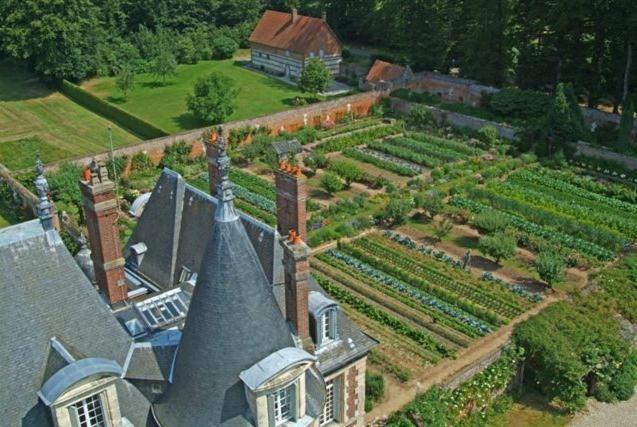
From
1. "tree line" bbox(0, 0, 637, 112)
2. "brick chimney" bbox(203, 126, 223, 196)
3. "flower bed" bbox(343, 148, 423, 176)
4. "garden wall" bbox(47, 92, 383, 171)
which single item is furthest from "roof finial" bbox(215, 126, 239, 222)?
"tree line" bbox(0, 0, 637, 112)

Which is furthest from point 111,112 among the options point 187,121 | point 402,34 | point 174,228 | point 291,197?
point 291,197

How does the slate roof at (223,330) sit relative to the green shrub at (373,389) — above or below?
above

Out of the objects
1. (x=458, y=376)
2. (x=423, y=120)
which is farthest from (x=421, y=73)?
(x=458, y=376)

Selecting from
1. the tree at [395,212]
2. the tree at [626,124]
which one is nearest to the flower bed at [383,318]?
the tree at [395,212]

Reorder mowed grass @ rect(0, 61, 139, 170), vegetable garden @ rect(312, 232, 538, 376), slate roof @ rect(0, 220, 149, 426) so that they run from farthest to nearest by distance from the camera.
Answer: mowed grass @ rect(0, 61, 139, 170) → vegetable garden @ rect(312, 232, 538, 376) → slate roof @ rect(0, 220, 149, 426)

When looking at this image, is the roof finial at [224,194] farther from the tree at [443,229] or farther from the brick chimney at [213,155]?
the tree at [443,229]

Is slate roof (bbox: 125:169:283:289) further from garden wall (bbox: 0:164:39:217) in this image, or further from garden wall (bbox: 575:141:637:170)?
garden wall (bbox: 575:141:637:170)
